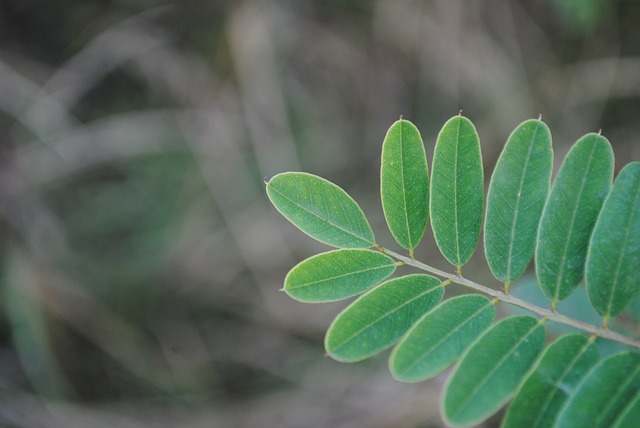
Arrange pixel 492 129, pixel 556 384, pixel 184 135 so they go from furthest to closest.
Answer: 1. pixel 184 135
2. pixel 492 129
3. pixel 556 384

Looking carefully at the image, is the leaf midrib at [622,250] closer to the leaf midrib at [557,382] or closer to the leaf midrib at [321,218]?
the leaf midrib at [557,382]

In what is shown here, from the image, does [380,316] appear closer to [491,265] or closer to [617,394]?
[491,265]

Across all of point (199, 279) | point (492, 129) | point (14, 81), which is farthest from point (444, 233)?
point (14, 81)

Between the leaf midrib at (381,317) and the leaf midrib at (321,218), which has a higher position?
the leaf midrib at (321,218)

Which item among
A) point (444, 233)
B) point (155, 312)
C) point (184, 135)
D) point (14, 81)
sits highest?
point (14, 81)

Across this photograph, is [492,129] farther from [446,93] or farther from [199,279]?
[199,279]

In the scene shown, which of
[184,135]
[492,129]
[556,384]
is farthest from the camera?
[184,135]

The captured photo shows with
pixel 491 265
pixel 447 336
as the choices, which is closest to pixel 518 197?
pixel 491 265

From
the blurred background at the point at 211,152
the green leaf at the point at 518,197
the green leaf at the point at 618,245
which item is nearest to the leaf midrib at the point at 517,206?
the green leaf at the point at 518,197
